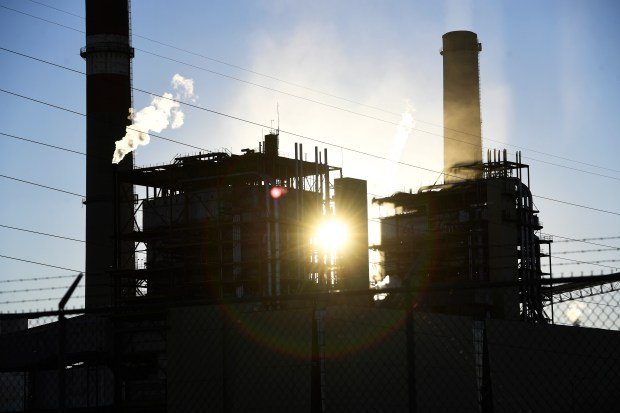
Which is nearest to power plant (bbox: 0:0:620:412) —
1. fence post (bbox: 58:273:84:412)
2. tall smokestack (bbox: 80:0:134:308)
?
tall smokestack (bbox: 80:0:134:308)

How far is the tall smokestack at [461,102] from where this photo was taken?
215 feet

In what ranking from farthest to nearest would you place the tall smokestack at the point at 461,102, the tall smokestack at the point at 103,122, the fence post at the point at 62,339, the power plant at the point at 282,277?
1. the tall smokestack at the point at 461,102
2. the tall smokestack at the point at 103,122
3. the power plant at the point at 282,277
4. the fence post at the point at 62,339

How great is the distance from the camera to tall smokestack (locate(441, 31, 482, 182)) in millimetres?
65625

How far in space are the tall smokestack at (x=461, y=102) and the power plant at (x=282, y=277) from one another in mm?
103

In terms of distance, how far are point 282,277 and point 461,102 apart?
23046 millimetres

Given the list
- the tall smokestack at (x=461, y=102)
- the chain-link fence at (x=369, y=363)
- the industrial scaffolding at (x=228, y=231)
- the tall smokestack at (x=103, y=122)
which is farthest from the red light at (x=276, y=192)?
the tall smokestack at (x=461, y=102)

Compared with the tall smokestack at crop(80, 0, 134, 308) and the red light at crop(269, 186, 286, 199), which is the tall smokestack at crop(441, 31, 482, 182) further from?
the tall smokestack at crop(80, 0, 134, 308)

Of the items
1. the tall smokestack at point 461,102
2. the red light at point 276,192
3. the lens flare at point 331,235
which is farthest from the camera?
the tall smokestack at point 461,102

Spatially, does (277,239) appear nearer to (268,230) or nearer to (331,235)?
(268,230)

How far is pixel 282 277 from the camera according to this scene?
4897 centimetres

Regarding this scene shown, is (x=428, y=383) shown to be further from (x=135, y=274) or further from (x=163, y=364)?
(x=135, y=274)

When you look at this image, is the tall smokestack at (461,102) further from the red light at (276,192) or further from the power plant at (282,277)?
the red light at (276,192)

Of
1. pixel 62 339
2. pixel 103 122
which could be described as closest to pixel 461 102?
pixel 103 122

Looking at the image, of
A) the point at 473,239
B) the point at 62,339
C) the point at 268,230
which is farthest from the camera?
the point at 473,239
